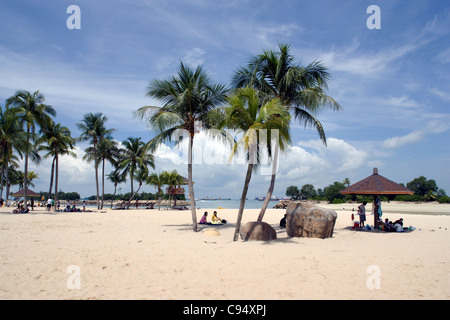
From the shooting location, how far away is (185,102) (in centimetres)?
1230

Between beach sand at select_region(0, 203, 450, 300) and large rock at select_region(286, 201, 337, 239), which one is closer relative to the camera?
beach sand at select_region(0, 203, 450, 300)

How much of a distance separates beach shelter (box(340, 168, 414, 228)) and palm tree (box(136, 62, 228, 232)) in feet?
24.9

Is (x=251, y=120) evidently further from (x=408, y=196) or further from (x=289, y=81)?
(x=408, y=196)

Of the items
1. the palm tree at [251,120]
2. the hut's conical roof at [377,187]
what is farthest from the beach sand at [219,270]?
the hut's conical roof at [377,187]

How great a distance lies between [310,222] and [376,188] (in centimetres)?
459

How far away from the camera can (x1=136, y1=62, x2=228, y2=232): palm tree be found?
1222cm

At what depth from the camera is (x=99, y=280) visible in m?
5.23

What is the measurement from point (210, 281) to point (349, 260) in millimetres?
3766

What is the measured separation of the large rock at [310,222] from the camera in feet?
34.1

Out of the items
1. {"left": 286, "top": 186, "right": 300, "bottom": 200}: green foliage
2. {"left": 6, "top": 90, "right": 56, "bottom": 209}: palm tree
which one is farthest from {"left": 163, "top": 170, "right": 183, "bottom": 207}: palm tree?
{"left": 286, "top": 186, "right": 300, "bottom": 200}: green foliage

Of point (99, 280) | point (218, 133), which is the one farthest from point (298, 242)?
point (99, 280)

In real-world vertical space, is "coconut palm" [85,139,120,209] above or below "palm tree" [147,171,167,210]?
above

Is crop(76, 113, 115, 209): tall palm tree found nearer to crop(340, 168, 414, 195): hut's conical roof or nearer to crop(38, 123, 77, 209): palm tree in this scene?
crop(38, 123, 77, 209): palm tree
